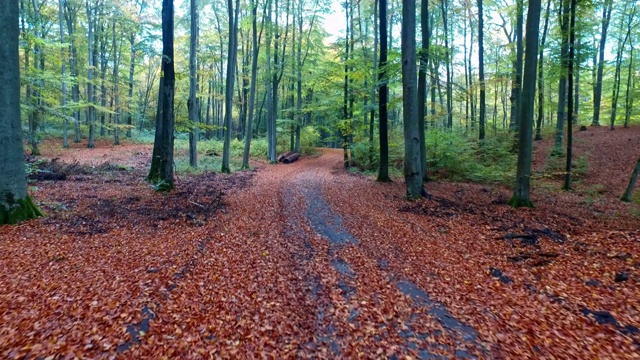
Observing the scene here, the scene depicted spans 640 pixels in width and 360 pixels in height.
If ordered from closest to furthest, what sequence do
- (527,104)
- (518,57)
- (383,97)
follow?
(527,104), (383,97), (518,57)

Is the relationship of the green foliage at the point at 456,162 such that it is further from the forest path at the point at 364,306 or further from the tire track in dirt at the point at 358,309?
the forest path at the point at 364,306

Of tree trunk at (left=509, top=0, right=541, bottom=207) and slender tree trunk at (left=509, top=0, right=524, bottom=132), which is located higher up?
slender tree trunk at (left=509, top=0, right=524, bottom=132)

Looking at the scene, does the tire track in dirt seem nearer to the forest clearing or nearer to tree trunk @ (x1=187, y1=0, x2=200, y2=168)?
the forest clearing

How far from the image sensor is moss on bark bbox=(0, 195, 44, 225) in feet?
20.0

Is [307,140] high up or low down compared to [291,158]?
up

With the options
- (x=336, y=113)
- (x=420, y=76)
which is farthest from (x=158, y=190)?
(x=336, y=113)

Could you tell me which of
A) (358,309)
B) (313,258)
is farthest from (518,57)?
(358,309)

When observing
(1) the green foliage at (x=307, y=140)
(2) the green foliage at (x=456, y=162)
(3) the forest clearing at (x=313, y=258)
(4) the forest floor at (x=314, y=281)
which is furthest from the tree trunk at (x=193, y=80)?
(1) the green foliage at (x=307, y=140)

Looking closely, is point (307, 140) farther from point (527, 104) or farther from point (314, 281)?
point (314, 281)

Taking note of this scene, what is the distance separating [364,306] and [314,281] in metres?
0.98

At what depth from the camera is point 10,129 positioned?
6117 millimetres

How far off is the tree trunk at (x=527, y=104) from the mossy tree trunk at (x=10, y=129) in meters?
11.9

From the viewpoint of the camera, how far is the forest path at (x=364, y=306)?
11.0 ft

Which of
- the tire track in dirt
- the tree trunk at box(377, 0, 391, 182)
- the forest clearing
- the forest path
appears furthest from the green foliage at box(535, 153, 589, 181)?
the forest path
